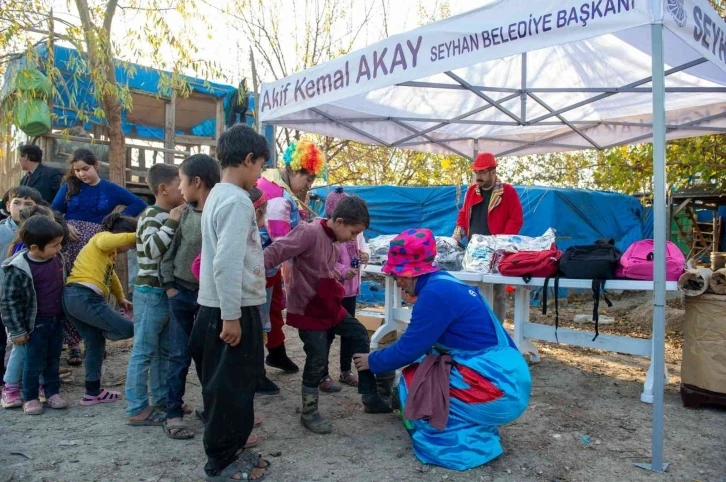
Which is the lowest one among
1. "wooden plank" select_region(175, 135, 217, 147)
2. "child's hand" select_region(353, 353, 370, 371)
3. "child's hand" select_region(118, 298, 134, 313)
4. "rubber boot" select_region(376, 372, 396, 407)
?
"rubber boot" select_region(376, 372, 396, 407)

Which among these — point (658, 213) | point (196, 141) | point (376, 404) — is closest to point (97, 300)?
point (376, 404)

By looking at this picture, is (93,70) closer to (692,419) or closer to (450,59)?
(450,59)

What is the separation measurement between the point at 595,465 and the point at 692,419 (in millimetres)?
1113

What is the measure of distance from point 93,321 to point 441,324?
2340 millimetres

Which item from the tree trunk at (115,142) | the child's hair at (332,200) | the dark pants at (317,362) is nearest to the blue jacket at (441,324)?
the dark pants at (317,362)

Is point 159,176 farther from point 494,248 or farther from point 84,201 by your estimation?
point 494,248

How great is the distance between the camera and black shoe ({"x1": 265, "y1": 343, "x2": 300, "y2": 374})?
4.57 meters

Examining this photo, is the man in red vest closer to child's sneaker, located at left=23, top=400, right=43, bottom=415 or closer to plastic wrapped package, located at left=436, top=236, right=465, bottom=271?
plastic wrapped package, located at left=436, top=236, right=465, bottom=271

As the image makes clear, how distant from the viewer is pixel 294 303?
337cm

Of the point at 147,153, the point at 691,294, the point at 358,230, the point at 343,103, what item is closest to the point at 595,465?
the point at 691,294

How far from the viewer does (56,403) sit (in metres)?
3.68

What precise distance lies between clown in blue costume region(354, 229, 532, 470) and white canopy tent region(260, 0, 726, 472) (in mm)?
753

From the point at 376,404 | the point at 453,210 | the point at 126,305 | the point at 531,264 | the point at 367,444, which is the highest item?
the point at 453,210

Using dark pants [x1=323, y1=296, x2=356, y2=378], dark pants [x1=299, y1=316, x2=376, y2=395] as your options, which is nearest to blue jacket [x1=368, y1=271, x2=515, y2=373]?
dark pants [x1=299, y1=316, x2=376, y2=395]
